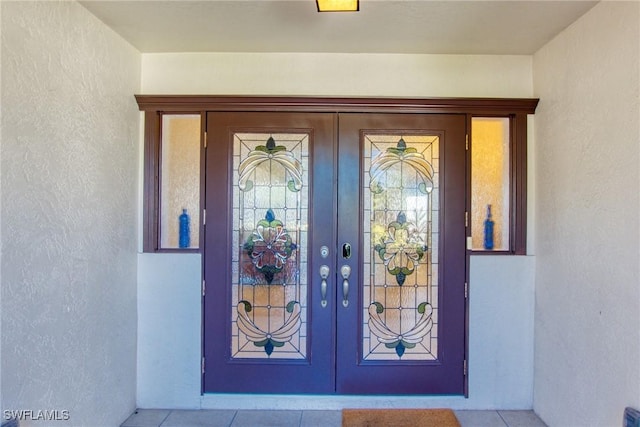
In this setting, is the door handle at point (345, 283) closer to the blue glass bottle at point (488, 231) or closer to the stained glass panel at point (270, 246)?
the stained glass panel at point (270, 246)

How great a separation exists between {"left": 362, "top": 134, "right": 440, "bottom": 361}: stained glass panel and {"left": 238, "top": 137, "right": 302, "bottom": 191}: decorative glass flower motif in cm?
50

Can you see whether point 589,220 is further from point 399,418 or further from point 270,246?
point 270,246

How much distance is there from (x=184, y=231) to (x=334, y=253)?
1116 millimetres

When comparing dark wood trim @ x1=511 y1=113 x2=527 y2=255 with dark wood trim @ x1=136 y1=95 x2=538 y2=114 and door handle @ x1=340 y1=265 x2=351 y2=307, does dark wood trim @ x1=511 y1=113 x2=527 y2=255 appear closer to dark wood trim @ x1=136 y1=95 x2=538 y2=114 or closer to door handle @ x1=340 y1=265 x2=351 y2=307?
dark wood trim @ x1=136 y1=95 x2=538 y2=114

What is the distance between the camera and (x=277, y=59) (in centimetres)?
263

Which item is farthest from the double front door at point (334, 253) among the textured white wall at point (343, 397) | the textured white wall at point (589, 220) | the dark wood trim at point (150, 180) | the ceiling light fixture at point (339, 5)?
the ceiling light fixture at point (339, 5)

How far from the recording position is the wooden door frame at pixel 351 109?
257 centimetres

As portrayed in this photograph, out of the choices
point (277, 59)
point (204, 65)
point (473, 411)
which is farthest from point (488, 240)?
point (204, 65)

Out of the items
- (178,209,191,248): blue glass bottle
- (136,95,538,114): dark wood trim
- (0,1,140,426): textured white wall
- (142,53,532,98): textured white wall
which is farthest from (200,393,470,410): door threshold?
(142,53,532,98): textured white wall

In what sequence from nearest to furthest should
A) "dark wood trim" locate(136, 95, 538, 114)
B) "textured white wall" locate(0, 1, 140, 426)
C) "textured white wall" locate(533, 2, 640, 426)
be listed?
"textured white wall" locate(0, 1, 140, 426), "textured white wall" locate(533, 2, 640, 426), "dark wood trim" locate(136, 95, 538, 114)

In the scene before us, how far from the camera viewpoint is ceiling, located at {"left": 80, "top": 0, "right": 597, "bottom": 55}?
6.68 ft

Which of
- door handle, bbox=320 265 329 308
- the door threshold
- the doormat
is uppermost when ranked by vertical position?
door handle, bbox=320 265 329 308

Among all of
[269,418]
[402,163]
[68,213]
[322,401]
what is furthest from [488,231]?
[68,213]

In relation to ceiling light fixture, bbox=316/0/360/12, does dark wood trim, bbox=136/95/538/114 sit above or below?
below
